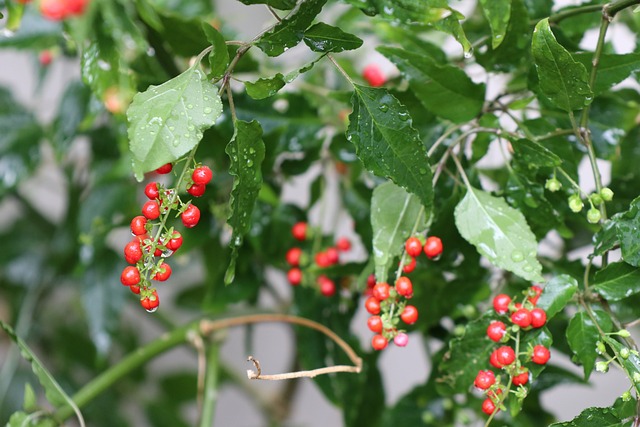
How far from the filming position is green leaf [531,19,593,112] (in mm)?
319

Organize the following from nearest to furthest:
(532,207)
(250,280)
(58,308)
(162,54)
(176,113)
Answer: (176,113)
(532,207)
(162,54)
(250,280)
(58,308)

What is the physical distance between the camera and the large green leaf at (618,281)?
1.20 feet

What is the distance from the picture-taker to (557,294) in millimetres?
368

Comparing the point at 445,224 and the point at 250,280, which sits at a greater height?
the point at 445,224

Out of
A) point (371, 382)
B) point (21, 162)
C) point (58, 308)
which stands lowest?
point (58, 308)

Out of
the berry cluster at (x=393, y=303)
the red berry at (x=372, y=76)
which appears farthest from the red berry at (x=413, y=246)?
the red berry at (x=372, y=76)

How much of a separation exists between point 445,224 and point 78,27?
26 centimetres

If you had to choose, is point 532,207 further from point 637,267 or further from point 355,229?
point 355,229

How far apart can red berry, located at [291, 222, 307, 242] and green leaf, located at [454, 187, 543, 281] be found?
25 cm

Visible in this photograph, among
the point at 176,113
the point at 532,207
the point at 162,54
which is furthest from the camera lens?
Answer: the point at 162,54

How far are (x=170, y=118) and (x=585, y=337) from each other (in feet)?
0.76

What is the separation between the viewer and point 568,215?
43cm

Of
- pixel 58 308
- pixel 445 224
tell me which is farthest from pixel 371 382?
pixel 58 308

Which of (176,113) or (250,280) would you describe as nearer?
(176,113)
